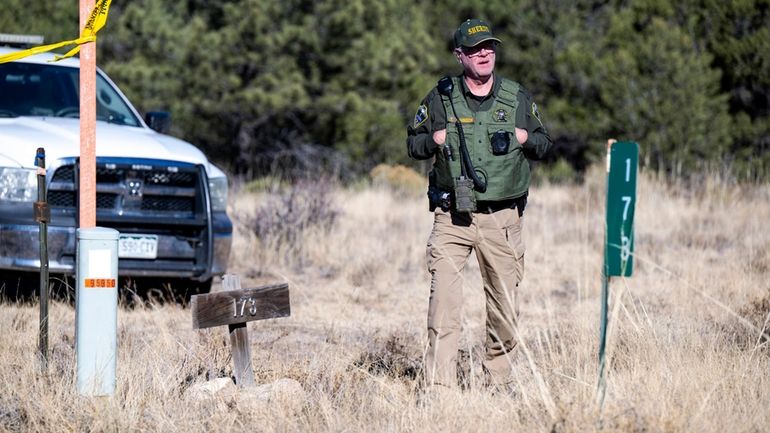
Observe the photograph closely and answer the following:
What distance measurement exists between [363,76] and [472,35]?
52.8 ft

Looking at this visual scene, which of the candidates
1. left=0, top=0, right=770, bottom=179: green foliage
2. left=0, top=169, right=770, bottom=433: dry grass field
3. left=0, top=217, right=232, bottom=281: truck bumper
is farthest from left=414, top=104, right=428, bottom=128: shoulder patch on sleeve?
left=0, top=0, right=770, bottom=179: green foliage

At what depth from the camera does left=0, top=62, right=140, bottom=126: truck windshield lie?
8.42 m

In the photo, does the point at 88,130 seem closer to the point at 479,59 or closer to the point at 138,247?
the point at 479,59

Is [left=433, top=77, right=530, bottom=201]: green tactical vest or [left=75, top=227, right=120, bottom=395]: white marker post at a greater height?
[left=433, top=77, right=530, bottom=201]: green tactical vest

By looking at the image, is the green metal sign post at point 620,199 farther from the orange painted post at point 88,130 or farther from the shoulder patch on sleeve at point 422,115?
the orange painted post at point 88,130

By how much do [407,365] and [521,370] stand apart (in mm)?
651

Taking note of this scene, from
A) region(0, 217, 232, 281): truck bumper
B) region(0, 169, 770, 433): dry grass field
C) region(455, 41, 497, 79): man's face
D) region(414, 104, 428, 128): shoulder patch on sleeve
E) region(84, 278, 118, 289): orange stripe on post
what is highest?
region(455, 41, 497, 79): man's face

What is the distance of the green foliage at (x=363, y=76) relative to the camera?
20656mm

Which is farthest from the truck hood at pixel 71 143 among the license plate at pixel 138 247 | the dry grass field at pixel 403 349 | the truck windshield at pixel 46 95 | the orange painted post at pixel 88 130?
the orange painted post at pixel 88 130

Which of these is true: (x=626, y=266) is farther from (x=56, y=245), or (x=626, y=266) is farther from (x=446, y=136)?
(x=56, y=245)

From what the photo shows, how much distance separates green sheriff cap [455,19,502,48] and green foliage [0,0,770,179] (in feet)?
46.0

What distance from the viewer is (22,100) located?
27.7 ft

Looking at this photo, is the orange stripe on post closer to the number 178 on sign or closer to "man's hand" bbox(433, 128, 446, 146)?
"man's hand" bbox(433, 128, 446, 146)

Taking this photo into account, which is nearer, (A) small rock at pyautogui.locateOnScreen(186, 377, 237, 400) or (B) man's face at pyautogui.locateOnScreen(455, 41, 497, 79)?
(A) small rock at pyautogui.locateOnScreen(186, 377, 237, 400)
